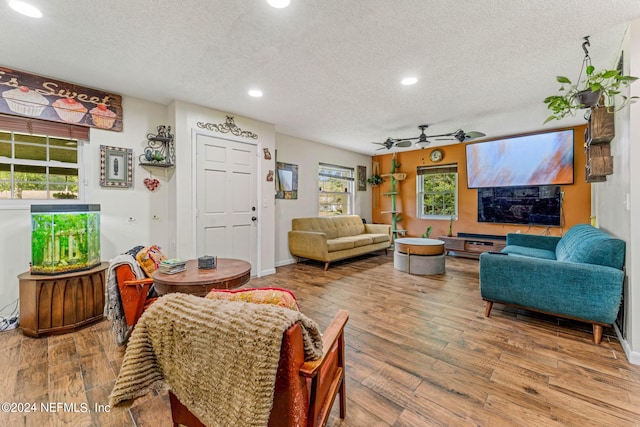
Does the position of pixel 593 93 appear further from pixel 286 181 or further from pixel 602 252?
pixel 286 181

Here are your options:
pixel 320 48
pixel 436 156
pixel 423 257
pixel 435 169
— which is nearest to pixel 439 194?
pixel 435 169

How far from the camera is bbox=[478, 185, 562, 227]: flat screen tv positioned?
4.87 m

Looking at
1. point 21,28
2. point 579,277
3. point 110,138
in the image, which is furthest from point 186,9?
point 579,277

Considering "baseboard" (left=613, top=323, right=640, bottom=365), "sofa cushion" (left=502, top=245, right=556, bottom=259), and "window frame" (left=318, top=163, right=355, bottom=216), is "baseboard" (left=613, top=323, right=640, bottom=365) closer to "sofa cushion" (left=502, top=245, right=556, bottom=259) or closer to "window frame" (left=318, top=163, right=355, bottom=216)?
"sofa cushion" (left=502, top=245, right=556, bottom=259)

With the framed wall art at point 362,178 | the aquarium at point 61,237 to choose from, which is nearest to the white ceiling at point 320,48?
the aquarium at point 61,237

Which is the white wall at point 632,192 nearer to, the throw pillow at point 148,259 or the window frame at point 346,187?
the throw pillow at point 148,259

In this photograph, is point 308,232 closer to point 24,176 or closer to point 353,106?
point 353,106

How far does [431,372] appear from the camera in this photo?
1812mm

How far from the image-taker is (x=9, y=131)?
264 centimetres

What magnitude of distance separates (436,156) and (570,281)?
433cm

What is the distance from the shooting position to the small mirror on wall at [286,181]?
4973 mm

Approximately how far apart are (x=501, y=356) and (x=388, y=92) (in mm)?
2859

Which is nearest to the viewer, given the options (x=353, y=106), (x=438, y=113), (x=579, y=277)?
(x=579, y=277)

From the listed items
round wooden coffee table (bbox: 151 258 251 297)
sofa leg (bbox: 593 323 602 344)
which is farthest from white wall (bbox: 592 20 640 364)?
round wooden coffee table (bbox: 151 258 251 297)
